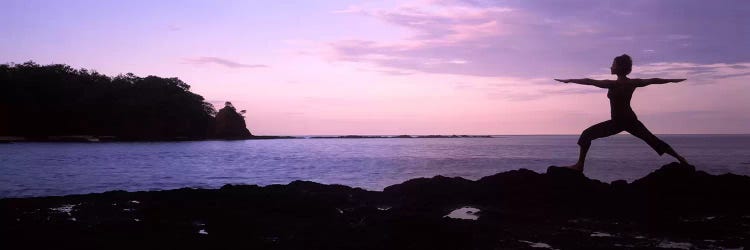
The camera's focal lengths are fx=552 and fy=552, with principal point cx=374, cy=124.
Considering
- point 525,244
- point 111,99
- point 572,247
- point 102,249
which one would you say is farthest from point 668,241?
point 111,99

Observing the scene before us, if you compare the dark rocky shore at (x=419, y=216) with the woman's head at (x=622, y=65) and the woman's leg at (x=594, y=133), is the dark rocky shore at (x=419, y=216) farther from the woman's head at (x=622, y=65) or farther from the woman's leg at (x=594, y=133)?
the woman's head at (x=622, y=65)

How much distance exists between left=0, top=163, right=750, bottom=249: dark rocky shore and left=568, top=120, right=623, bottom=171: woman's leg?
49cm

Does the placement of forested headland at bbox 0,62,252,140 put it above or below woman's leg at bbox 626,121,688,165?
above

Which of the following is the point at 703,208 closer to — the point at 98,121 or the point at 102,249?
the point at 102,249

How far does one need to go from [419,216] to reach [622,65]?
5337mm

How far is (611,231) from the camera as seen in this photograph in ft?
26.2

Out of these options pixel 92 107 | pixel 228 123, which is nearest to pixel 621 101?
pixel 92 107

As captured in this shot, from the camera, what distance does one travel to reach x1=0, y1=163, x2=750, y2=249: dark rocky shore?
7.13 m

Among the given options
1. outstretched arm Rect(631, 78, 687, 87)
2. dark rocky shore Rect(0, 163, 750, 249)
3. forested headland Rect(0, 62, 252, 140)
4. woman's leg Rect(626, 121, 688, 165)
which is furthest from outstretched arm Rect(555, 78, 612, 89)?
forested headland Rect(0, 62, 252, 140)

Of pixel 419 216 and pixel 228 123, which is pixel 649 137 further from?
pixel 228 123

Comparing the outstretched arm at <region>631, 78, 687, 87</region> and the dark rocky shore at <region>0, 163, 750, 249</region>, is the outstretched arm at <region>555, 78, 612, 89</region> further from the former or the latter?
the dark rocky shore at <region>0, 163, 750, 249</region>

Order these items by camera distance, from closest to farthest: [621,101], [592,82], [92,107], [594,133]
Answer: [592,82] < [621,101] < [594,133] < [92,107]

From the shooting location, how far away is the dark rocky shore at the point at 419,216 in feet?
23.4

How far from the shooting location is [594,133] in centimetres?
1105
